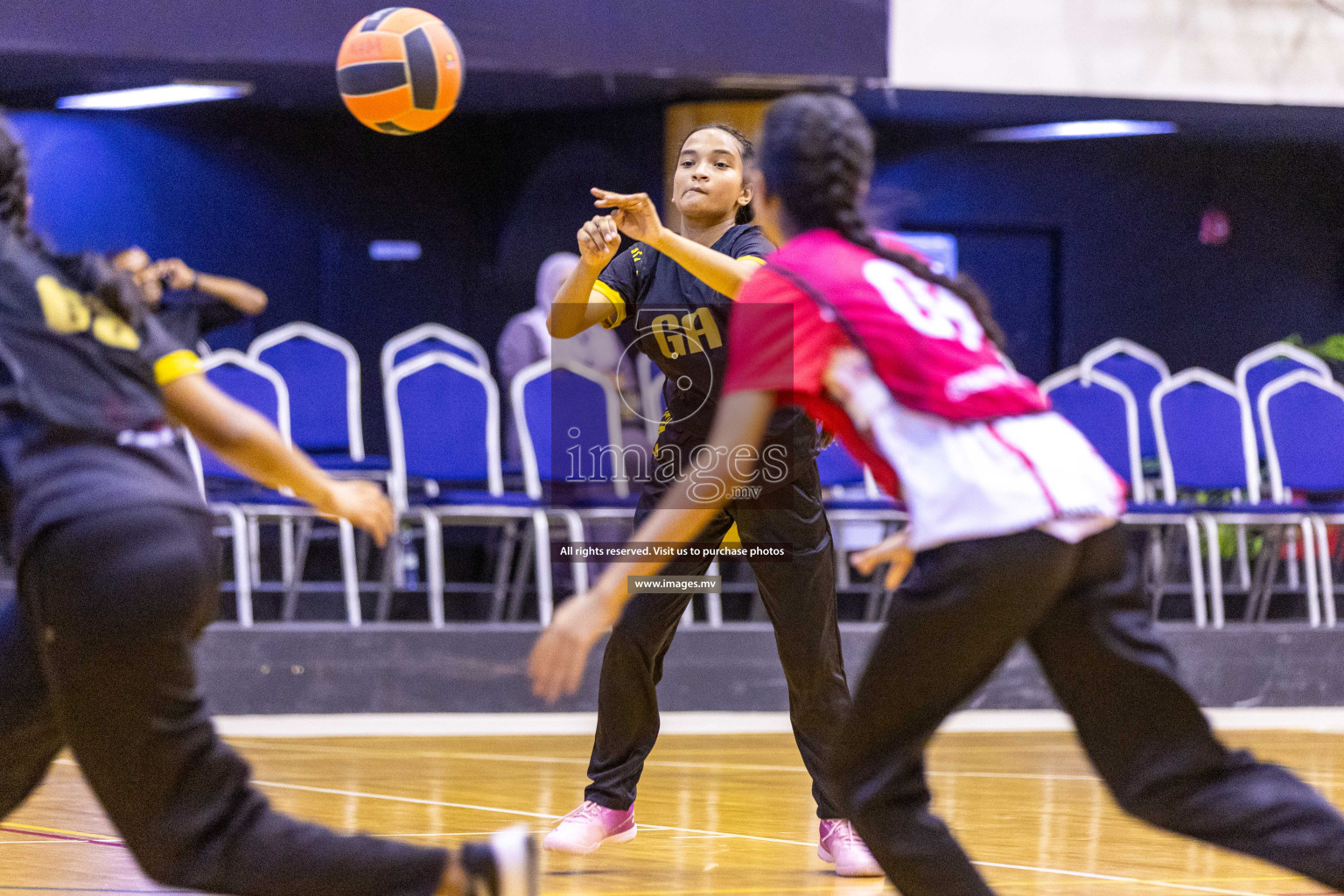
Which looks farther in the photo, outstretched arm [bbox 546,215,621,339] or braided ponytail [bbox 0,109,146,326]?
outstretched arm [bbox 546,215,621,339]

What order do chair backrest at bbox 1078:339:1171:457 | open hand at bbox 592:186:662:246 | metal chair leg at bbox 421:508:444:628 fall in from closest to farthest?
1. open hand at bbox 592:186:662:246
2. metal chair leg at bbox 421:508:444:628
3. chair backrest at bbox 1078:339:1171:457

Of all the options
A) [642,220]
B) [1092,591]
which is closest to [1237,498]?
[642,220]

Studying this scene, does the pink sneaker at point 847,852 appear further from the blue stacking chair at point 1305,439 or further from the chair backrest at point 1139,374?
the chair backrest at point 1139,374

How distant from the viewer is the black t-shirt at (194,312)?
7145 mm

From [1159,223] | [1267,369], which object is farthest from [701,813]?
[1159,223]

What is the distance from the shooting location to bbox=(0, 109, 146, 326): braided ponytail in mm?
2250

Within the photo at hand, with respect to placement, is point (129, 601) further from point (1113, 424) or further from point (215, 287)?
point (1113, 424)

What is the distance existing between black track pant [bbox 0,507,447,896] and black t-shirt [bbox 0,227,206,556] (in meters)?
0.04

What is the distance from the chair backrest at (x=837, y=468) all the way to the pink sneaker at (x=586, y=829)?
13.4 feet

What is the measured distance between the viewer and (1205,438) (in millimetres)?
8102

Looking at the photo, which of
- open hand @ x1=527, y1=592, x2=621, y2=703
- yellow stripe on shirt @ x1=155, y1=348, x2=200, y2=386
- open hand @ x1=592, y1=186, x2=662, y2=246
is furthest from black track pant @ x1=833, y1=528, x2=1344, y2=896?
open hand @ x1=592, y1=186, x2=662, y2=246

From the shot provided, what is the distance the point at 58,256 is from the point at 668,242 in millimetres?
1241

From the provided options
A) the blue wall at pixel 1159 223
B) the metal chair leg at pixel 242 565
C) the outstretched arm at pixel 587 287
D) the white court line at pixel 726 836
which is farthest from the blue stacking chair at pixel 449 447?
the blue wall at pixel 1159 223

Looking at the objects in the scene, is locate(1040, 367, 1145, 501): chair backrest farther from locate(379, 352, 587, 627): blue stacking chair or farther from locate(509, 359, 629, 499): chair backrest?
locate(379, 352, 587, 627): blue stacking chair
